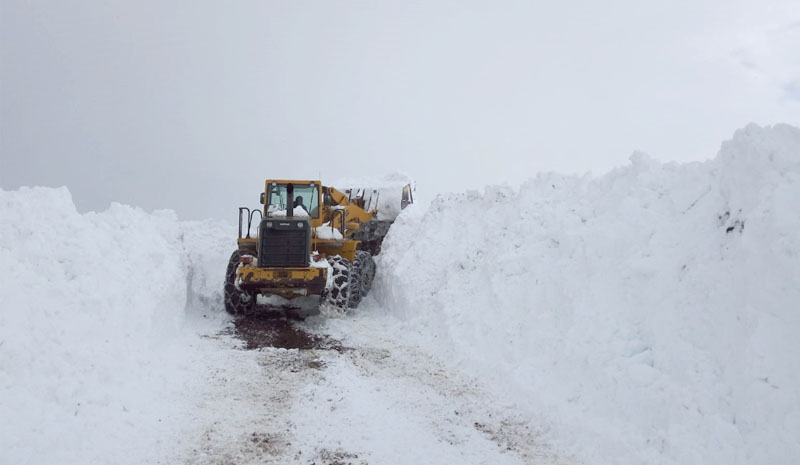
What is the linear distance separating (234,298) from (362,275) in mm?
2991

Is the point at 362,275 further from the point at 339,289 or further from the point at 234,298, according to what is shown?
the point at 234,298

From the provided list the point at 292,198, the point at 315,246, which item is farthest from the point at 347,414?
the point at 292,198

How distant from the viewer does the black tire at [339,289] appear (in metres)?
11.8

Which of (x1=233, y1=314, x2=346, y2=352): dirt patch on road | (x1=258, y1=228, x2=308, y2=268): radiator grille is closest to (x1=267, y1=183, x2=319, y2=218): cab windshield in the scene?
(x1=258, y1=228, x2=308, y2=268): radiator grille

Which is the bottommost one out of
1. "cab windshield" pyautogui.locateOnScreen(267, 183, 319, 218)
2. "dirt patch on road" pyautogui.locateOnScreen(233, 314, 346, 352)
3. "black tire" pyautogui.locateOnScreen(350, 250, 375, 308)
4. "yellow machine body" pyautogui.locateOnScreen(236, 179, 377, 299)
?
"dirt patch on road" pyautogui.locateOnScreen(233, 314, 346, 352)

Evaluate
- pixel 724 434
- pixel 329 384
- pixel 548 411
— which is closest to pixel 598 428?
pixel 548 411

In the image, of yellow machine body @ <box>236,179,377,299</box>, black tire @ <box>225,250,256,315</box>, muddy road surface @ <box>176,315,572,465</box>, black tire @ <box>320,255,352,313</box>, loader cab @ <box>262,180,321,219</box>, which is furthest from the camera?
loader cab @ <box>262,180,321,219</box>

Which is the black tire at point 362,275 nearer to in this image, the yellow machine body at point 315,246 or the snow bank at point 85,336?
the yellow machine body at point 315,246

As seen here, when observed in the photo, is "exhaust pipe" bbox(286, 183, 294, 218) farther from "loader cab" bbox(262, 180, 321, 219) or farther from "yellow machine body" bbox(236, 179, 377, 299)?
"yellow machine body" bbox(236, 179, 377, 299)

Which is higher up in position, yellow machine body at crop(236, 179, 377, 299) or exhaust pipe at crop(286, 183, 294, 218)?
exhaust pipe at crop(286, 183, 294, 218)

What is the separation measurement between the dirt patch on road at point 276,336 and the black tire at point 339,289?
92 centimetres

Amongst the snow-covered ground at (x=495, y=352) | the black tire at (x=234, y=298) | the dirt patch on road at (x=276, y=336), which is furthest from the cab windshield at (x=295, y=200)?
the snow-covered ground at (x=495, y=352)

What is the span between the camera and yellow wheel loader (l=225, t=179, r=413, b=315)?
11.0m

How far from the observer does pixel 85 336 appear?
6660mm
